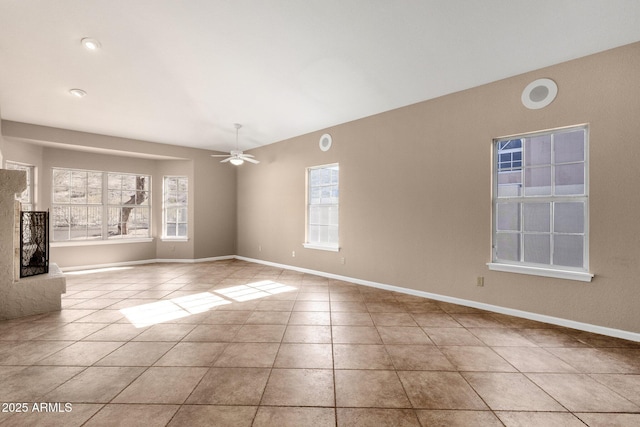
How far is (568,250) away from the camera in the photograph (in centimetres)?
316

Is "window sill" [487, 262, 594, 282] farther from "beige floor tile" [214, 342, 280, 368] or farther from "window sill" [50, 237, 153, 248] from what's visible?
"window sill" [50, 237, 153, 248]

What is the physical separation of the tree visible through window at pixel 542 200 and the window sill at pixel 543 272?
0.12 meters

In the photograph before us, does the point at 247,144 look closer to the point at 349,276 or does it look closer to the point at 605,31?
the point at 349,276

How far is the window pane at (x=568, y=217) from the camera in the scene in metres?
3.10

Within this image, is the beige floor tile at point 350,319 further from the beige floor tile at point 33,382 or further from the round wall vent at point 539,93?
the round wall vent at point 539,93

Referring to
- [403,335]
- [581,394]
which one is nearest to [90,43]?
[403,335]

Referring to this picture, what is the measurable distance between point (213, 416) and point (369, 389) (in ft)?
3.45

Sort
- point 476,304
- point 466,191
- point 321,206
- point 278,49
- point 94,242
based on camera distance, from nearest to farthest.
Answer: point 278,49
point 476,304
point 466,191
point 321,206
point 94,242

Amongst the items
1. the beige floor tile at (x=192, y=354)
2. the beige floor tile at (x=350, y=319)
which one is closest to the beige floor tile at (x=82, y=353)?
the beige floor tile at (x=192, y=354)

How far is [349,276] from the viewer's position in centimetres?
507

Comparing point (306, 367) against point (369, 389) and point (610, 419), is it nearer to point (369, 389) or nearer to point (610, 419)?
point (369, 389)

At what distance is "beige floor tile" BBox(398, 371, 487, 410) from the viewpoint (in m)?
1.81

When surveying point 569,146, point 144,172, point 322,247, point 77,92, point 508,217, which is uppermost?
point 77,92

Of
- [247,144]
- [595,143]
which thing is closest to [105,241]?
[247,144]
